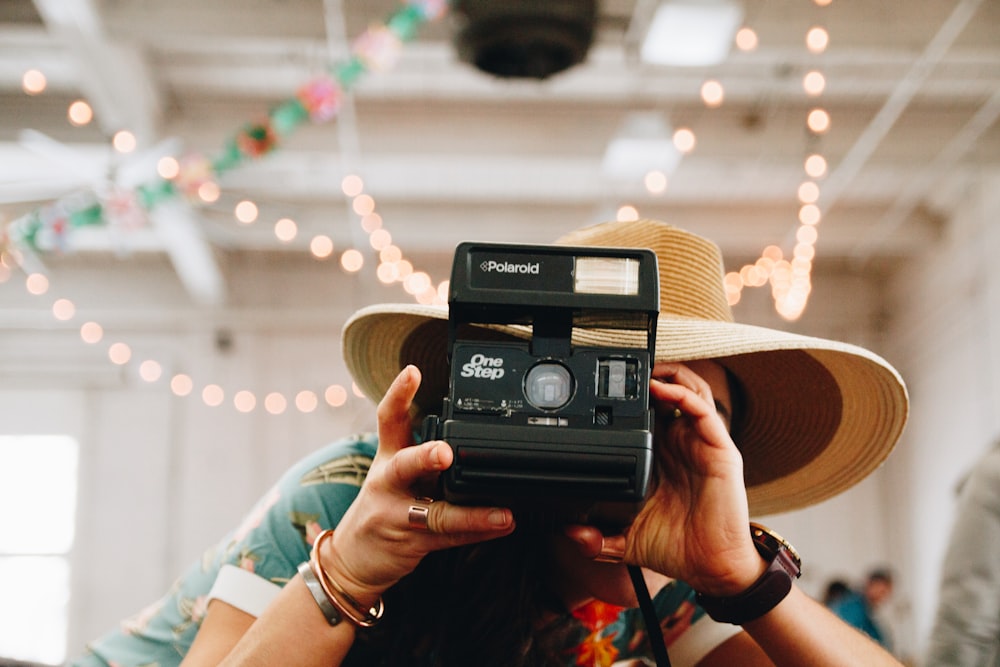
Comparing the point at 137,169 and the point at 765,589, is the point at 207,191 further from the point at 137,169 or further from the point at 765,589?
the point at 765,589

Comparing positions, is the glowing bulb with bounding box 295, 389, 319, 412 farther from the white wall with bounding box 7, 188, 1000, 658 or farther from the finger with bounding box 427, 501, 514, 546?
the finger with bounding box 427, 501, 514, 546

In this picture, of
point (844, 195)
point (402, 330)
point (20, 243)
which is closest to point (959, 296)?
point (844, 195)

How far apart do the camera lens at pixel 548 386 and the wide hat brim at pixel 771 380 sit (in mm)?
184

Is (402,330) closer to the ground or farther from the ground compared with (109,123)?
closer to the ground

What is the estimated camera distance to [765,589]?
1.13 m

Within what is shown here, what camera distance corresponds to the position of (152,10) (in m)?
4.58

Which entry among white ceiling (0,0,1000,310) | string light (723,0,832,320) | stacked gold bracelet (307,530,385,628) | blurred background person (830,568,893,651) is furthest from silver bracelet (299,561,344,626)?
blurred background person (830,568,893,651)

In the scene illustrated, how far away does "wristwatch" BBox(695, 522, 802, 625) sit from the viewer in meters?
1.13

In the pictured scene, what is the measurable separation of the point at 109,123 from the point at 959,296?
551 centimetres

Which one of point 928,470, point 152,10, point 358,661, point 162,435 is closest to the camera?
point 358,661

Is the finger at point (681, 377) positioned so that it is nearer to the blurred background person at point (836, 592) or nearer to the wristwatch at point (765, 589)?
the wristwatch at point (765, 589)

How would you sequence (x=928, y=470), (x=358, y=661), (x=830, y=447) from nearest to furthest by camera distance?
(x=358, y=661)
(x=830, y=447)
(x=928, y=470)

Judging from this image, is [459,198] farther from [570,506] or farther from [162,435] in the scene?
[570,506]

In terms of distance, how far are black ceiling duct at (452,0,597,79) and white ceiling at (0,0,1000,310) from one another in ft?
0.47
